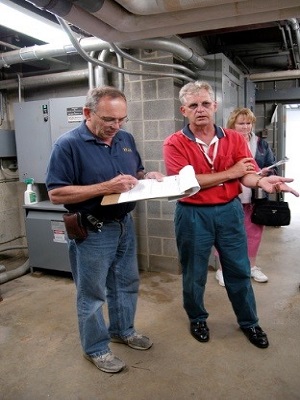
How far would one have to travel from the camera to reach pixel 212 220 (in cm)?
185

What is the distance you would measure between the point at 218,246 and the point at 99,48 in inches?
73.7

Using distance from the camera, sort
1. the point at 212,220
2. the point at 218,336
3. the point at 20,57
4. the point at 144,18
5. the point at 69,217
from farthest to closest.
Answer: the point at 20,57, the point at 218,336, the point at 212,220, the point at 144,18, the point at 69,217

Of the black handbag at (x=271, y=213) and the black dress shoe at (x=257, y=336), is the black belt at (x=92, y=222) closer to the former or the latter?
the black dress shoe at (x=257, y=336)

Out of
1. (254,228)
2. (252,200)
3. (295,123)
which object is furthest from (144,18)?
(295,123)

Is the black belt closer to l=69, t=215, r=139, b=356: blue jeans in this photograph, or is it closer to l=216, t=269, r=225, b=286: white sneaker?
l=69, t=215, r=139, b=356: blue jeans

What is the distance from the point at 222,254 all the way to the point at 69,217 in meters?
0.91

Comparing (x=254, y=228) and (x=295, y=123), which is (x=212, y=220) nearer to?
(x=254, y=228)

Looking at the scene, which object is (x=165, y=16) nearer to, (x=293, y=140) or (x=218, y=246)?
(x=218, y=246)

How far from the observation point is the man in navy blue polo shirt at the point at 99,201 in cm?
157

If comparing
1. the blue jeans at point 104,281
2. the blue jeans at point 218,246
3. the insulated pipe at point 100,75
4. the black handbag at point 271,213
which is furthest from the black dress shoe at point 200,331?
the insulated pipe at point 100,75

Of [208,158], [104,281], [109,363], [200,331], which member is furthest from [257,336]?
[208,158]

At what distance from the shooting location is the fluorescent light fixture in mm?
2110

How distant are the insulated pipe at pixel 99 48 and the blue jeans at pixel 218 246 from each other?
1.44 meters

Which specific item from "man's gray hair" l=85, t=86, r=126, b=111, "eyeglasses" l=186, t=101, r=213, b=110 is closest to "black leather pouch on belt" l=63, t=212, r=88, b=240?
"man's gray hair" l=85, t=86, r=126, b=111
